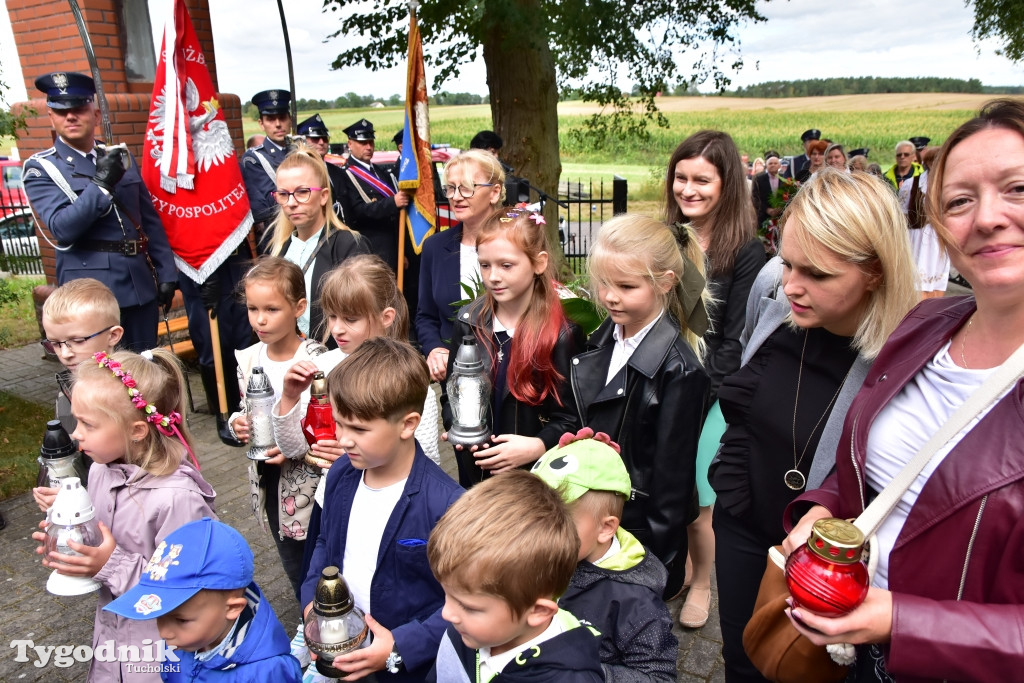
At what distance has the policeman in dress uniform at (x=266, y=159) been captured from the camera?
19.5 feet

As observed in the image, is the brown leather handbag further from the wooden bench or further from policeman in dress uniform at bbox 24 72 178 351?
the wooden bench

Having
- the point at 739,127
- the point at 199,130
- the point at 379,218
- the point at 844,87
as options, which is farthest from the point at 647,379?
the point at 844,87

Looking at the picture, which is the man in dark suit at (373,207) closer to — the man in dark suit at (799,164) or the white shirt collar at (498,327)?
the white shirt collar at (498,327)

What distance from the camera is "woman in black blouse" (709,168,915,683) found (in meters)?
1.91

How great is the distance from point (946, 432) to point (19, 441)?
21.4 feet

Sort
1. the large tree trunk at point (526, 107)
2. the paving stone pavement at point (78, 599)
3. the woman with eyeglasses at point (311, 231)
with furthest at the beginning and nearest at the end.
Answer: the large tree trunk at point (526, 107) → the woman with eyeglasses at point (311, 231) → the paving stone pavement at point (78, 599)

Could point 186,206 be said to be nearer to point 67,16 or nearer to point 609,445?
point 67,16

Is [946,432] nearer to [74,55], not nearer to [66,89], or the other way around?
[66,89]

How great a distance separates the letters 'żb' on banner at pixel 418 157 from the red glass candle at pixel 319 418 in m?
3.44

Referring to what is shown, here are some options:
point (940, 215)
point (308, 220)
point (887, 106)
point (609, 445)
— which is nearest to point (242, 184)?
point (308, 220)

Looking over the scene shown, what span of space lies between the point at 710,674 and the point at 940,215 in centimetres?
235

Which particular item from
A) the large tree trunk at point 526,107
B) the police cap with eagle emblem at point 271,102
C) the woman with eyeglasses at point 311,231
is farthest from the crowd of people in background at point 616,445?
the large tree trunk at point 526,107

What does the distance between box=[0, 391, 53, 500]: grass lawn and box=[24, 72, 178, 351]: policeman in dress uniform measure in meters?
1.20

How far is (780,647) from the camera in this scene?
157cm
